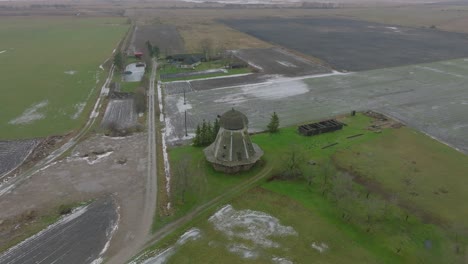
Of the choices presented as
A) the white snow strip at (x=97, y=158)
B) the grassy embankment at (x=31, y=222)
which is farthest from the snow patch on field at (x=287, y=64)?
the grassy embankment at (x=31, y=222)

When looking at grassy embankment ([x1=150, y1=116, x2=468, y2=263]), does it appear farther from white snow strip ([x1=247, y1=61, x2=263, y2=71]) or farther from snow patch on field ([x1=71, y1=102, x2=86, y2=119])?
white snow strip ([x1=247, y1=61, x2=263, y2=71])

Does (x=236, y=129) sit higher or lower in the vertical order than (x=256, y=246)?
higher

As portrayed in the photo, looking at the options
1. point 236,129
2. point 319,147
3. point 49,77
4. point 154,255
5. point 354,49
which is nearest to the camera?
point 154,255

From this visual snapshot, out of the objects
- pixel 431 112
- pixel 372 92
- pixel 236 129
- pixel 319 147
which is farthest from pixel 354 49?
pixel 236 129

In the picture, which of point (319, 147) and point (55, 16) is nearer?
point (319, 147)

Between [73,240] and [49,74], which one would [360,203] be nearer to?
[73,240]

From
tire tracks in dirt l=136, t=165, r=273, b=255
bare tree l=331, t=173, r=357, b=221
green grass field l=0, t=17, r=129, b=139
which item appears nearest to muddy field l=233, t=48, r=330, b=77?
green grass field l=0, t=17, r=129, b=139

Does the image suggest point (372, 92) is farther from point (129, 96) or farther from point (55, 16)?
point (55, 16)

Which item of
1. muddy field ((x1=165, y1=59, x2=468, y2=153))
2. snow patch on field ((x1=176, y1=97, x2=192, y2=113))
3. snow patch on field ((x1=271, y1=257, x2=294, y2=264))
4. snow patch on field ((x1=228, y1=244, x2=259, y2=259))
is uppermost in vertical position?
muddy field ((x1=165, y1=59, x2=468, y2=153))
